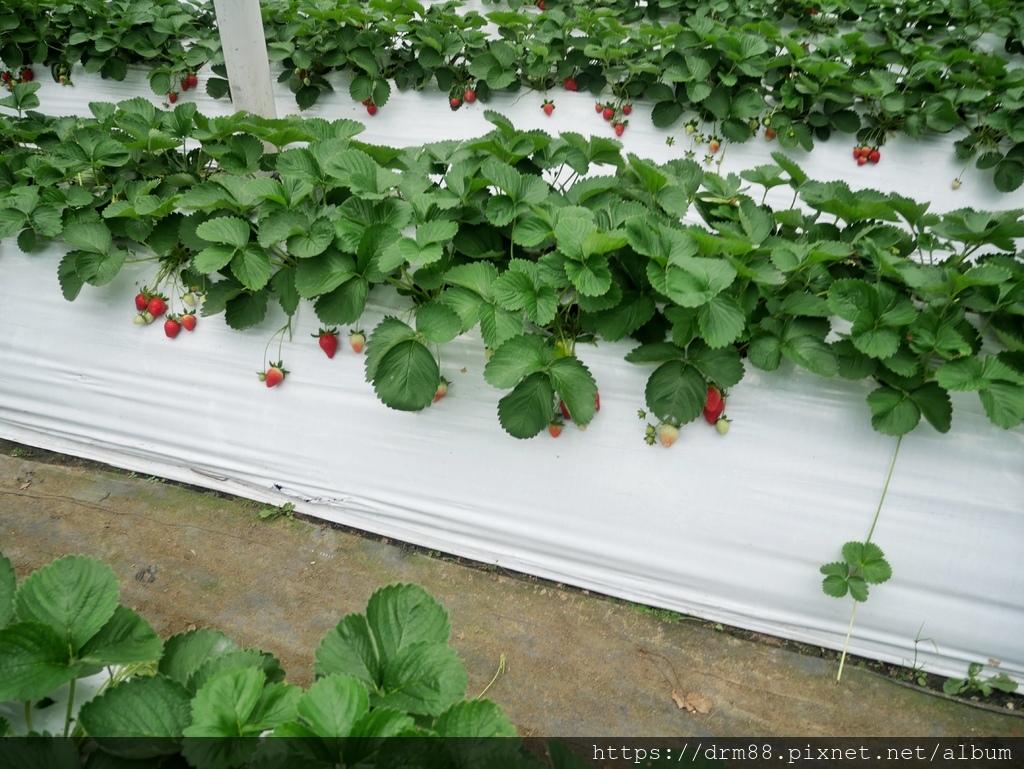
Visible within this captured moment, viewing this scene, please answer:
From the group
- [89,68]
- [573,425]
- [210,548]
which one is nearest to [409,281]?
[573,425]

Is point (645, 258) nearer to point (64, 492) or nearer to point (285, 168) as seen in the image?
point (285, 168)

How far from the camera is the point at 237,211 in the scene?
6.57 feet

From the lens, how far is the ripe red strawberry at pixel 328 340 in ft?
6.67

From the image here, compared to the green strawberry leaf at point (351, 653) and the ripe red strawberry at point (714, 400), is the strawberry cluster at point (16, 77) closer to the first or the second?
the ripe red strawberry at point (714, 400)

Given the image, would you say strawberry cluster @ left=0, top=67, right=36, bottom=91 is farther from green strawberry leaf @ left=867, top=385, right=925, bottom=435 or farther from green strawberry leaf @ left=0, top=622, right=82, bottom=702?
green strawberry leaf @ left=867, top=385, right=925, bottom=435

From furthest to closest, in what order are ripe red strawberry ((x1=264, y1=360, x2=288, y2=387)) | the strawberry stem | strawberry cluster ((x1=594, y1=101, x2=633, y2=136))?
1. strawberry cluster ((x1=594, y1=101, x2=633, y2=136))
2. ripe red strawberry ((x1=264, y1=360, x2=288, y2=387))
3. the strawberry stem

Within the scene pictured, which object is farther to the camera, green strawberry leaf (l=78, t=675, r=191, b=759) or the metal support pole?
the metal support pole

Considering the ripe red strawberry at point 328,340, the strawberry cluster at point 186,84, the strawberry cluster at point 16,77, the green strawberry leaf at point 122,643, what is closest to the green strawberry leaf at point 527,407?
the ripe red strawberry at point 328,340

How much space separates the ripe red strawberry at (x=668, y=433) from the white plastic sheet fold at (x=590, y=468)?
→ 0.15 ft

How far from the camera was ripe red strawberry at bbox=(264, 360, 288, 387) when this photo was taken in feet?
6.81

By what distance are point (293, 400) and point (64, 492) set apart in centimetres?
82

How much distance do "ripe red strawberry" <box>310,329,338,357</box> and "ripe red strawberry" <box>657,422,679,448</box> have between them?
1.00 m

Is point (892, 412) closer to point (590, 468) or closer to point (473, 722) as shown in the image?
point (590, 468)

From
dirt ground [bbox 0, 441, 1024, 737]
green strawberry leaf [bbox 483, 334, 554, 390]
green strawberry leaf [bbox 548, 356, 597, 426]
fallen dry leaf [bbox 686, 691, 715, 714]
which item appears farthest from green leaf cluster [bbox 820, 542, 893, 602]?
green strawberry leaf [bbox 483, 334, 554, 390]
